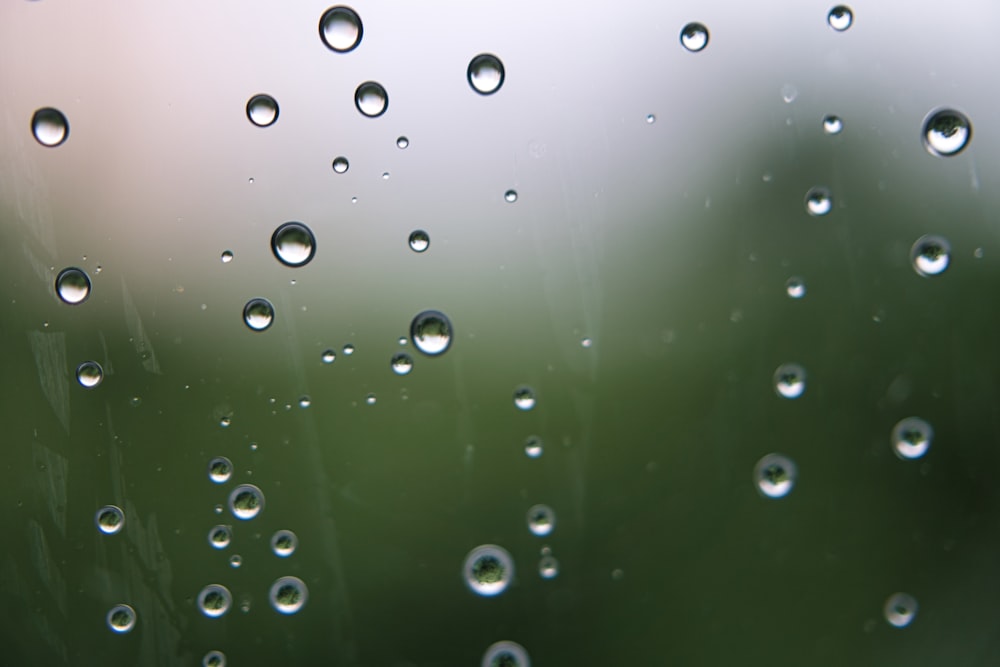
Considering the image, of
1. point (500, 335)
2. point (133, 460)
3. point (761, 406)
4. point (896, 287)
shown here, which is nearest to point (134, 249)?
point (133, 460)

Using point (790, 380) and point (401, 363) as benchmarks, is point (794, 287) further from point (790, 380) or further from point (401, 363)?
point (401, 363)

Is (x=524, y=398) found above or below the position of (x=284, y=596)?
above

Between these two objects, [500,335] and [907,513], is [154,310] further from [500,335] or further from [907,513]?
[907,513]

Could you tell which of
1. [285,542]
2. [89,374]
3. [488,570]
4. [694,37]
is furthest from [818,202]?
[89,374]

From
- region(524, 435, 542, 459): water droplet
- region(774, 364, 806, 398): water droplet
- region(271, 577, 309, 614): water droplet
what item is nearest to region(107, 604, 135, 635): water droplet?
region(271, 577, 309, 614): water droplet

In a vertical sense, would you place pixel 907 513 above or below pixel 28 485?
below
